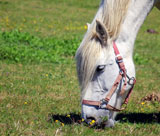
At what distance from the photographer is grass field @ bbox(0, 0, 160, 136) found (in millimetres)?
3854

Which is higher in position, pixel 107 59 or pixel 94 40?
pixel 94 40

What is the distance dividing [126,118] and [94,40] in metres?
1.41

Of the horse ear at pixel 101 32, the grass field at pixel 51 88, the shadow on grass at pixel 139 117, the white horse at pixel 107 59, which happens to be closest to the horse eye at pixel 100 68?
the white horse at pixel 107 59

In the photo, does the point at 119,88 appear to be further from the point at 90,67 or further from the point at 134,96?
the point at 134,96

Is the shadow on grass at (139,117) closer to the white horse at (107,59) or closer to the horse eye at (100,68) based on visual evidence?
the white horse at (107,59)

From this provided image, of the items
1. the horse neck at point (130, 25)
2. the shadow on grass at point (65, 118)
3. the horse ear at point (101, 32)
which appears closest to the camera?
the horse ear at point (101, 32)

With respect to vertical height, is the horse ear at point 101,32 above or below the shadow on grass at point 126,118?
above

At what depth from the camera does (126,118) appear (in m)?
4.46

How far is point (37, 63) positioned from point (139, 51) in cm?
407

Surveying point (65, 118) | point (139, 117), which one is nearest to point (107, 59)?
point (65, 118)

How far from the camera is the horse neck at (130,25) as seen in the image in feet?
12.2

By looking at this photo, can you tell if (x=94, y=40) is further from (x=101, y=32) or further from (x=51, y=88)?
(x=51, y=88)

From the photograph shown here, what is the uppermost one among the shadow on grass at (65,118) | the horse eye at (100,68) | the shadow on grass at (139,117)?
the horse eye at (100,68)

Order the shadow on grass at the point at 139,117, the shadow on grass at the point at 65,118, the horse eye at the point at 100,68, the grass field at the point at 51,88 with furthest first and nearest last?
the shadow on grass at the point at 139,117
the shadow on grass at the point at 65,118
the grass field at the point at 51,88
the horse eye at the point at 100,68
